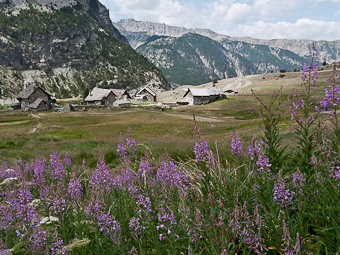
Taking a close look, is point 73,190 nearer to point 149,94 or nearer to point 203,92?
point 203,92

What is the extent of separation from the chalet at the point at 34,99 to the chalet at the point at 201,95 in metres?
65.0

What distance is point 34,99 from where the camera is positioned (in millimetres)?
98250

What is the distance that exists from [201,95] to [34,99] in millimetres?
74708

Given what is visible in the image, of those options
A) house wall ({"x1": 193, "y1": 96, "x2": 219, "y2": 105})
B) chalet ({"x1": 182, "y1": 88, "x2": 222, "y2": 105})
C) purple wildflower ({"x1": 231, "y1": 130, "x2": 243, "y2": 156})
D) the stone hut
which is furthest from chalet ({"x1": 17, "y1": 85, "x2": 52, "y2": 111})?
purple wildflower ({"x1": 231, "y1": 130, "x2": 243, "y2": 156})

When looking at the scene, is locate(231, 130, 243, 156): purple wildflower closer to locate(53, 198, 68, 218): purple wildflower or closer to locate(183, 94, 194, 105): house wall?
locate(53, 198, 68, 218): purple wildflower

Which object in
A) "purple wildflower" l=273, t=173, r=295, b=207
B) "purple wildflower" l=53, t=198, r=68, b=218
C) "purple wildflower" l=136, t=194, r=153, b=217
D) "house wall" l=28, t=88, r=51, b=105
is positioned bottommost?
"purple wildflower" l=53, t=198, r=68, b=218

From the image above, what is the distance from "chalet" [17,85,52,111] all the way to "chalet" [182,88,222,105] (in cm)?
6497

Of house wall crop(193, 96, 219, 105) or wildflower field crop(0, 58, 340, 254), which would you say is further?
house wall crop(193, 96, 219, 105)

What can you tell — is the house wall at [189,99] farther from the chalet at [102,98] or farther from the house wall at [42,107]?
the house wall at [42,107]

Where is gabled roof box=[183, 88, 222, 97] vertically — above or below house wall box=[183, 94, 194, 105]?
above

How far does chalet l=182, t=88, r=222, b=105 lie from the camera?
4557 inches

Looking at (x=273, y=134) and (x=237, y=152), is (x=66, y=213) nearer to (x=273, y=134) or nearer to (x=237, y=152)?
(x=237, y=152)

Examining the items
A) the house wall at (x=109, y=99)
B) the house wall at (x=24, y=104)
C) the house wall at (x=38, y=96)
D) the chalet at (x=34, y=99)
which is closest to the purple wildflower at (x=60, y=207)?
the chalet at (x=34, y=99)

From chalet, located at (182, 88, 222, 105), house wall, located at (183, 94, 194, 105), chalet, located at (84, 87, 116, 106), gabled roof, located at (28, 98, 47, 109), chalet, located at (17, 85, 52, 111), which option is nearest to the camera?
gabled roof, located at (28, 98, 47, 109)
